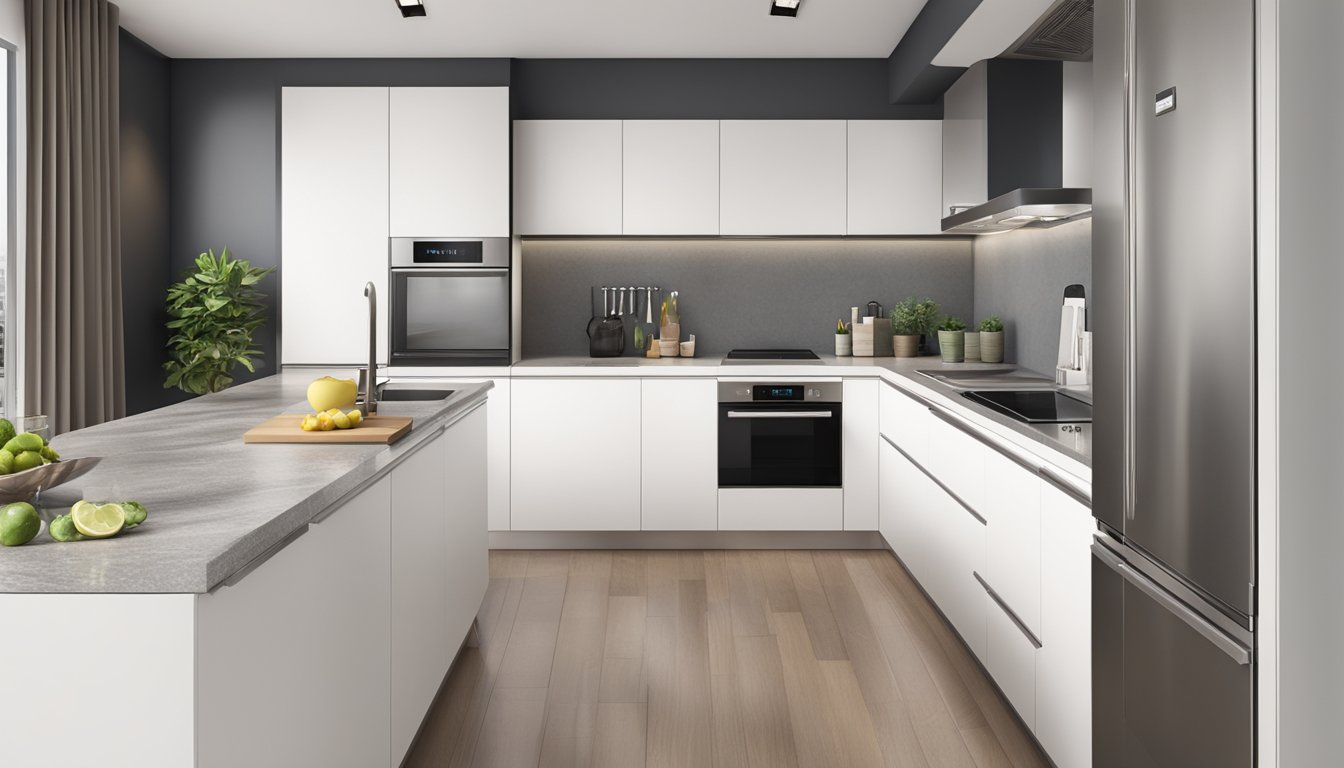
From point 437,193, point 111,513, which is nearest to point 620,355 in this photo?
point 437,193

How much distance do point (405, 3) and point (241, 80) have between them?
1.50 metres

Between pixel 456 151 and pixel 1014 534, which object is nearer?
pixel 1014 534

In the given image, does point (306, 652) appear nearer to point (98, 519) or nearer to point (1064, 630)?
point (98, 519)

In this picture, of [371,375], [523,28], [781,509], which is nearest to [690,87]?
[523,28]

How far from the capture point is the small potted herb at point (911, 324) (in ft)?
16.8

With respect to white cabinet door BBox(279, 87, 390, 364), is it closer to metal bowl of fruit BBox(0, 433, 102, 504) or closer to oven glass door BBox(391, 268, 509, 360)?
oven glass door BBox(391, 268, 509, 360)

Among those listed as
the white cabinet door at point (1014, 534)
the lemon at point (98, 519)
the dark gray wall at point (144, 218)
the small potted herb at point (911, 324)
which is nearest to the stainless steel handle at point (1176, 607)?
the white cabinet door at point (1014, 534)

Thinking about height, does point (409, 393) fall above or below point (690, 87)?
below

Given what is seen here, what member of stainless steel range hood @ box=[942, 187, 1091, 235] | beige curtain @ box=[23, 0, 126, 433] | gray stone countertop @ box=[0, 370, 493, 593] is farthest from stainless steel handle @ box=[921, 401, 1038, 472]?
beige curtain @ box=[23, 0, 126, 433]

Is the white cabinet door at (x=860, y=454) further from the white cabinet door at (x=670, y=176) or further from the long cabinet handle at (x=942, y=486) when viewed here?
the white cabinet door at (x=670, y=176)

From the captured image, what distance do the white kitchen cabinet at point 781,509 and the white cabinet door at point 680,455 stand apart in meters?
0.07

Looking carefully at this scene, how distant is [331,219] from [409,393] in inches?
73.5

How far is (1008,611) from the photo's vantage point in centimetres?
279

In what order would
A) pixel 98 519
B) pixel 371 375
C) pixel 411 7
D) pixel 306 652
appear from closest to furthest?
1. pixel 98 519
2. pixel 306 652
3. pixel 371 375
4. pixel 411 7
